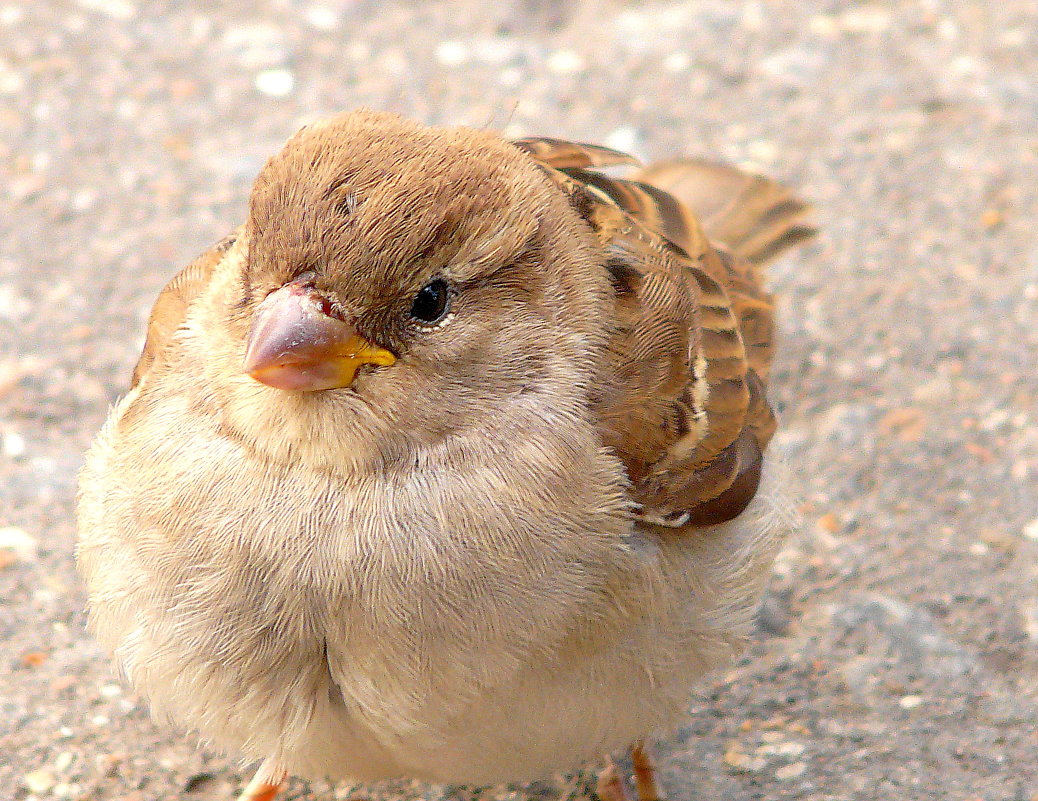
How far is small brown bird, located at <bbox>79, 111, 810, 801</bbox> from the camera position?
2.41 m

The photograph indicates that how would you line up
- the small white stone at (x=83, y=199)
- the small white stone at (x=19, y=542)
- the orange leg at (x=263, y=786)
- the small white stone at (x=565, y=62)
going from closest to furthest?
the orange leg at (x=263, y=786) < the small white stone at (x=19, y=542) < the small white stone at (x=83, y=199) < the small white stone at (x=565, y=62)

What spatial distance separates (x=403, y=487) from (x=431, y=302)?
34 cm

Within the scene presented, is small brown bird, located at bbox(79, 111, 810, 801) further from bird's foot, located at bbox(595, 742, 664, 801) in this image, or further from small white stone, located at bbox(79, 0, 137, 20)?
small white stone, located at bbox(79, 0, 137, 20)

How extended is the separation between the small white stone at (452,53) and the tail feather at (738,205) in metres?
1.34

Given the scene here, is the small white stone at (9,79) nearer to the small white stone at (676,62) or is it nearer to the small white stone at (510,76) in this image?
the small white stone at (510,76)

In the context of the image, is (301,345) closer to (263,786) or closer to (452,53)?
(263,786)

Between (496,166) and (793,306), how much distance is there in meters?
2.08

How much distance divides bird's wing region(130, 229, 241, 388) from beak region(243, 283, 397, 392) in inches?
19.6

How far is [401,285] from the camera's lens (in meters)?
2.39

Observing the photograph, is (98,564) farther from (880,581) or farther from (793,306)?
(793,306)

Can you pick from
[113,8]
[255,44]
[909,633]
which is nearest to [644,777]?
[909,633]

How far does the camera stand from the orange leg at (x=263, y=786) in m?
3.11

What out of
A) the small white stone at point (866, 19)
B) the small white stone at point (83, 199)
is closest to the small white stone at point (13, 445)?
the small white stone at point (83, 199)

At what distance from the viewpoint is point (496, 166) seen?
2.62 metres
